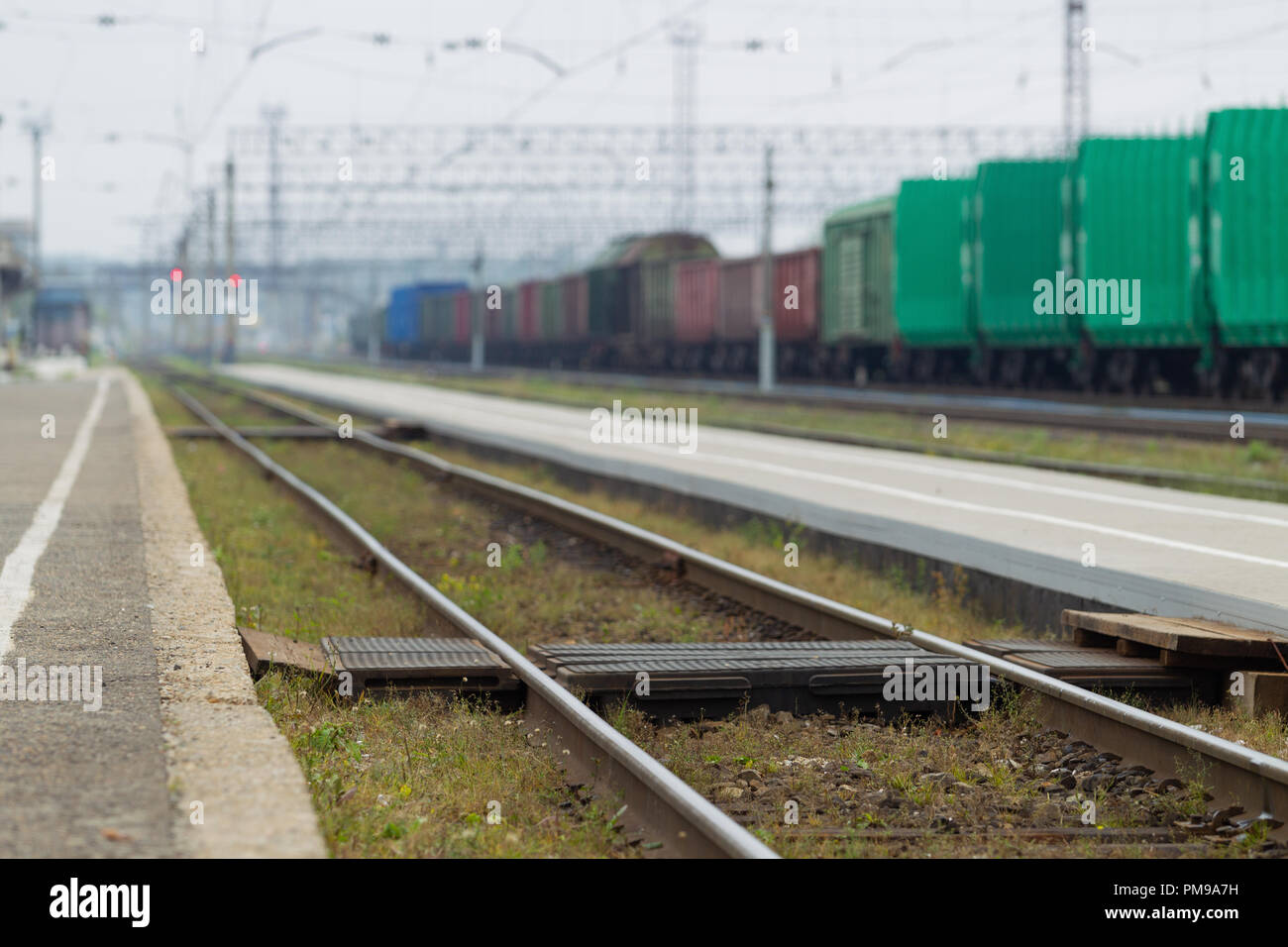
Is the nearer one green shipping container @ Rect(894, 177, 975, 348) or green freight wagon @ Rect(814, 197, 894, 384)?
green shipping container @ Rect(894, 177, 975, 348)

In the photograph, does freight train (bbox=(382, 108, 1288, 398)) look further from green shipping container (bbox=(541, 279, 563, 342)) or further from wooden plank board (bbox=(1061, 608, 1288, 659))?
wooden plank board (bbox=(1061, 608, 1288, 659))

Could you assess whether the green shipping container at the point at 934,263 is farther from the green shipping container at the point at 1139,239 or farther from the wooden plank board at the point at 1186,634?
the wooden plank board at the point at 1186,634

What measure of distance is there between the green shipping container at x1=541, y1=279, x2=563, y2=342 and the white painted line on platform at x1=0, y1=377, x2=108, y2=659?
3794 cm

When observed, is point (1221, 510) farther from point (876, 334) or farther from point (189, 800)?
point (876, 334)

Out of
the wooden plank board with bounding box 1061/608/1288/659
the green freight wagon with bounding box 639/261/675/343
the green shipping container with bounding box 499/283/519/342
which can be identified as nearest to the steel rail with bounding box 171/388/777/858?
the wooden plank board with bounding box 1061/608/1288/659

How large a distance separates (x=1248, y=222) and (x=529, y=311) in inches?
1644

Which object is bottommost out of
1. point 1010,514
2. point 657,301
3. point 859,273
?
point 1010,514

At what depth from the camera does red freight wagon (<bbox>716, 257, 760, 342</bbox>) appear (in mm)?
37594

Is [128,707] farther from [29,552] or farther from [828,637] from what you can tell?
[29,552]

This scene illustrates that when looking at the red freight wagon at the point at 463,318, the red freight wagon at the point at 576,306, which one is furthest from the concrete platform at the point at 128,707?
the red freight wagon at the point at 463,318

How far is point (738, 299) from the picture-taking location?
38.6 metres

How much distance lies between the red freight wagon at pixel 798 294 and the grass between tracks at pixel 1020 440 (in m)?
4.43

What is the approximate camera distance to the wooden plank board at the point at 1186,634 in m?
6.48

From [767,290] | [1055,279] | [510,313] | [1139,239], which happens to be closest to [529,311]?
[510,313]
